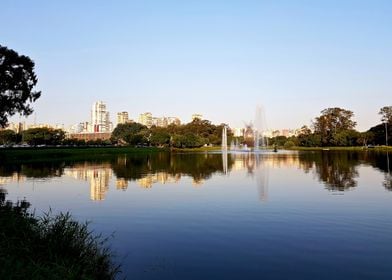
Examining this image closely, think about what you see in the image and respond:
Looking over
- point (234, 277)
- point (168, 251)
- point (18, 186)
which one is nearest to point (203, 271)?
point (234, 277)

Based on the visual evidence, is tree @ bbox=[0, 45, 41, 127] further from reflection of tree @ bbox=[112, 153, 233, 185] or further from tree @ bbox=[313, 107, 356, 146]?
tree @ bbox=[313, 107, 356, 146]

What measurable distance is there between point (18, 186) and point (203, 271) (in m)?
20.1

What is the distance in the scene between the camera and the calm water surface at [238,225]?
947 centimetres

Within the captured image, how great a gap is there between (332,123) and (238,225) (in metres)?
113

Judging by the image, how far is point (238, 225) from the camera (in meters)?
14.0

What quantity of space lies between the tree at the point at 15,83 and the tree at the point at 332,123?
9682cm

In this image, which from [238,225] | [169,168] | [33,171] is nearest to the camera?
[238,225]

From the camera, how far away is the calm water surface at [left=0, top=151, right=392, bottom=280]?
31.1 ft

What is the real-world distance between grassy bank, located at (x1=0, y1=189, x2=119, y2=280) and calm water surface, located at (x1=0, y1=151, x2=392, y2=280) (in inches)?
36.7

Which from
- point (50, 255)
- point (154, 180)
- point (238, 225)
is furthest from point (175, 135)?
point (50, 255)

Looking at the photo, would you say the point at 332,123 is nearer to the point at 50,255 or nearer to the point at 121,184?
the point at 121,184

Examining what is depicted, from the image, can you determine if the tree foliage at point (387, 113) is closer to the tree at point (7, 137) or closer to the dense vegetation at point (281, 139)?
the dense vegetation at point (281, 139)

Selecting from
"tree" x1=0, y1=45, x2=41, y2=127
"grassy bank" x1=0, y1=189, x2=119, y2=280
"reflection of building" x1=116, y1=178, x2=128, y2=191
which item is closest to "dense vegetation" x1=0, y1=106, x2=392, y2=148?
"tree" x1=0, y1=45, x2=41, y2=127

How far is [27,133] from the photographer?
108125 millimetres
